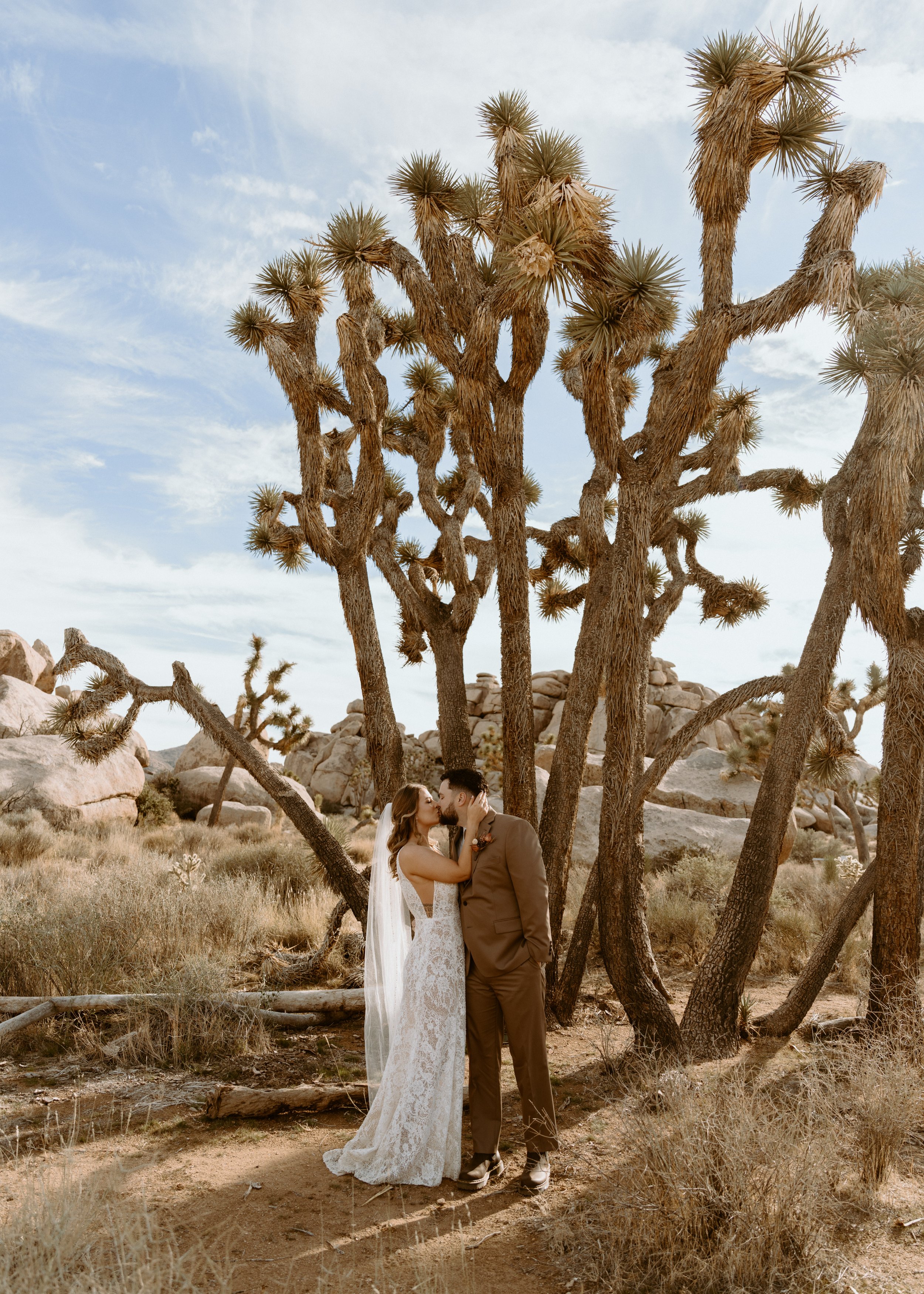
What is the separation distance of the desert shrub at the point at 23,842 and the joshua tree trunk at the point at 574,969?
9.94 metres

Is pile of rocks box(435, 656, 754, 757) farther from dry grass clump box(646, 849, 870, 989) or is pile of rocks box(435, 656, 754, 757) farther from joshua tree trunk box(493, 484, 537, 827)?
joshua tree trunk box(493, 484, 537, 827)

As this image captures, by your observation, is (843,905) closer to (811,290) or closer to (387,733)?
(387,733)

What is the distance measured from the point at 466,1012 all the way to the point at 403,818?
109 centimetres

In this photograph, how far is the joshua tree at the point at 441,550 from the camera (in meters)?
9.38

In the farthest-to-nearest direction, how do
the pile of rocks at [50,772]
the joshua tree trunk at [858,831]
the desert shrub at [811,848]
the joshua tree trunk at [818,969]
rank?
the desert shrub at [811,848] → the pile of rocks at [50,772] → the joshua tree trunk at [858,831] → the joshua tree trunk at [818,969]

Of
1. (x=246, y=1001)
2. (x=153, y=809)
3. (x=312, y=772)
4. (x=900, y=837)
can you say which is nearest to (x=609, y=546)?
(x=900, y=837)

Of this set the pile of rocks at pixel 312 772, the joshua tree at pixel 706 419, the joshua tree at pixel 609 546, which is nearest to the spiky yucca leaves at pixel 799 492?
the joshua tree at pixel 609 546

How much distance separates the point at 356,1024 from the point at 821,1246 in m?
5.08

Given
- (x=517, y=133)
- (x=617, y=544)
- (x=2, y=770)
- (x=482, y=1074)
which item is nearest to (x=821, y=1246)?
(x=482, y=1074)

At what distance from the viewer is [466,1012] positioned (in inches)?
185

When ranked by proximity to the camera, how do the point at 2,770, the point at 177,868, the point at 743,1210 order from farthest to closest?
the point at 2,770, the point at 177,868, the point at 743,1210

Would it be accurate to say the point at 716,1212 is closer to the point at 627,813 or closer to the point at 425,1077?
the point at 425,1077

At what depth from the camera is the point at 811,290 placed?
6605 millimetres

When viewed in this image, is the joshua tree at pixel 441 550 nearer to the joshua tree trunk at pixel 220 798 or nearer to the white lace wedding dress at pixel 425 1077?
the white lace wedding dress at pixel 425 1077
